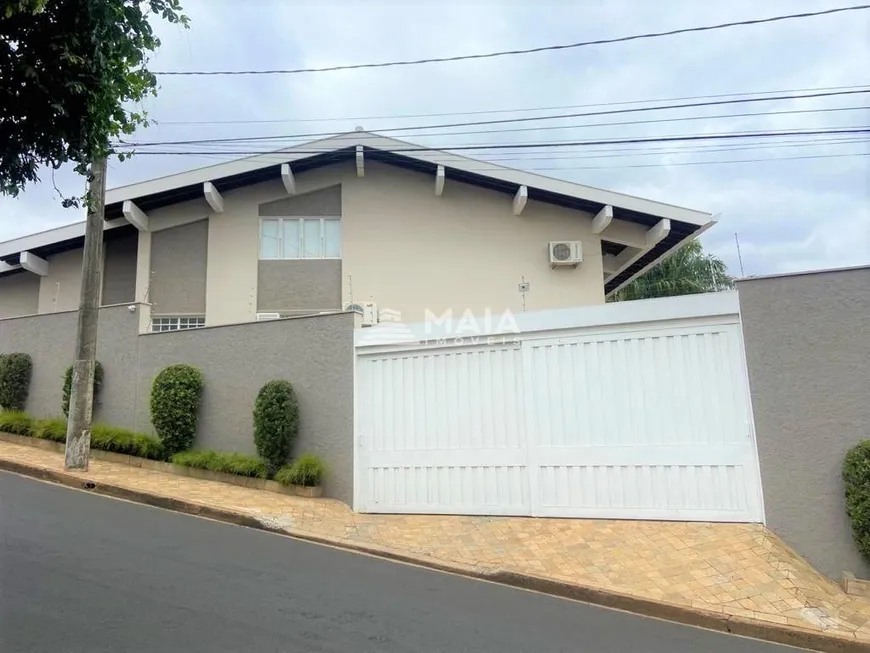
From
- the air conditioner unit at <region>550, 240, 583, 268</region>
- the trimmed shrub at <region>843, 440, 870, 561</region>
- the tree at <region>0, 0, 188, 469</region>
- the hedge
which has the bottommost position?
the trimmed shrub at <region>843, 440, 870, 561</region>

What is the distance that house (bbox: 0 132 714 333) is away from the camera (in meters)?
12.9

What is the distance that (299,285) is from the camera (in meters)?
13.2

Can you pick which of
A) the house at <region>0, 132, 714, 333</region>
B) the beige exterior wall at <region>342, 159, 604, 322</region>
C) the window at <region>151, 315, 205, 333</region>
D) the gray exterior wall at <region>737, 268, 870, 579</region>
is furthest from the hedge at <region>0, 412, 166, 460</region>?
the gray exterior wall at <region>737, 268, 870, 579</region>

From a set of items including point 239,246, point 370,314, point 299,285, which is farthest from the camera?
point 239,246

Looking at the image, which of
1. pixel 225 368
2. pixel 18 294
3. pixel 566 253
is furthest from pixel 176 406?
pixel 18 294

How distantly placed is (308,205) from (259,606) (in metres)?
10.6

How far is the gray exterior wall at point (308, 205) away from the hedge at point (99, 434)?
5.86 meters

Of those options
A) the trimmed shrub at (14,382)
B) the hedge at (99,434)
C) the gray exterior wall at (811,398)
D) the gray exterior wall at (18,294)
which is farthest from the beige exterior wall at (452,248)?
the gray exterior wall at (18,294)

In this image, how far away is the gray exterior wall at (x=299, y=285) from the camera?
13.1 meters

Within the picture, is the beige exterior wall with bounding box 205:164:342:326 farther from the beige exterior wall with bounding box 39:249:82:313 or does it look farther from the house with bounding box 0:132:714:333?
the beige exterior wall with bounding box 39:249:82:313

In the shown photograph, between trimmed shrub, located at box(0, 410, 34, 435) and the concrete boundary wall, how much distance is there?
1.11 ft

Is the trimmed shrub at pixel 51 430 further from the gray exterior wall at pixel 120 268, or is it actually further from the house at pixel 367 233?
the gray exterior wall at pixel 120 268

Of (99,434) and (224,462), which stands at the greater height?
(99,434)

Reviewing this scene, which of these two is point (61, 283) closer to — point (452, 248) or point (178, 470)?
point (178, 470)
